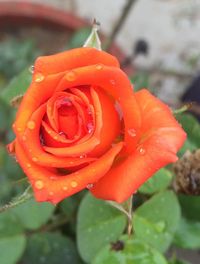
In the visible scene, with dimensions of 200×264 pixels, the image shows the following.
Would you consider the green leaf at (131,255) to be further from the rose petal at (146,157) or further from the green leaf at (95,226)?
the rose petal at (146,157)

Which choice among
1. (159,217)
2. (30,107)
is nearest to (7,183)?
(159,217)

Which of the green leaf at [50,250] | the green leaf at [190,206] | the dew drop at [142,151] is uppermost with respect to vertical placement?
the dew drop at [142,151]

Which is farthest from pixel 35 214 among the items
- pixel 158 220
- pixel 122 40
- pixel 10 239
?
pixel 122 40

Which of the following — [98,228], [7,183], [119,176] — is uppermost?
[119,176]

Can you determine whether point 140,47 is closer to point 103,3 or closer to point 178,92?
point 178,92

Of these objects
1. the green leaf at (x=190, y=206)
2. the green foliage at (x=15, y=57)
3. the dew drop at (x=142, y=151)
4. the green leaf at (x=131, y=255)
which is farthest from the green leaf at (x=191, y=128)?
the green foliage at (x=15, y=57)
